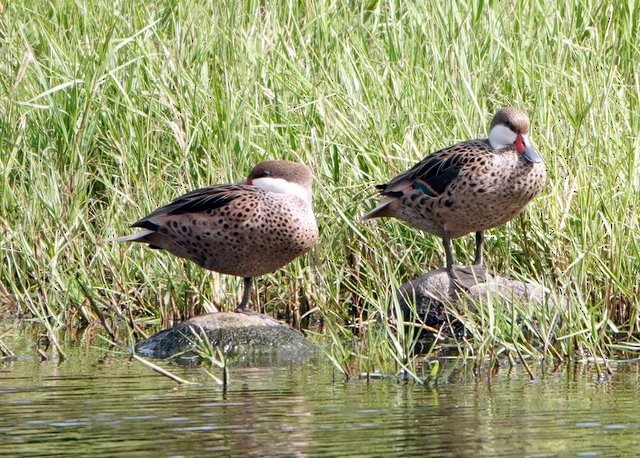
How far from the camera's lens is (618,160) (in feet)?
26.4

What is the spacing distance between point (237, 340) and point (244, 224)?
58cm

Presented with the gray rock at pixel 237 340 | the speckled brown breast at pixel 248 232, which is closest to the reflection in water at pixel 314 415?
the gray rock at pixel 237 340

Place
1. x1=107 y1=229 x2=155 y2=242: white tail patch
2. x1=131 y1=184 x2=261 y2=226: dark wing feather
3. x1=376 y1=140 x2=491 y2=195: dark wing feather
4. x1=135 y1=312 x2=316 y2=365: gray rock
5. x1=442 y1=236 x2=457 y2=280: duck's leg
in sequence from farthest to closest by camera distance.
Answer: x1=442 y1=236 x2=457 y2=280: duck's leg < x1=376 y1=140 x2=491 y2=195: dark wing feather < x1=107 y1=229 x2=155 y2=242: white tail patch < x1=131 y1=184 x2=261 y2=226: dark wing feather < x1=135 y1=312 x2=316 y2=365: gray rock

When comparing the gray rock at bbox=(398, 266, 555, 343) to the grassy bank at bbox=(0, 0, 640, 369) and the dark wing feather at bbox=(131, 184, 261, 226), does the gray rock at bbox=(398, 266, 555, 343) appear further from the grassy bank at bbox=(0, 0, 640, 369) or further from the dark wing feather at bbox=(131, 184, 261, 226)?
the dark wing feather at bbox=(131, 184, 261, 226)

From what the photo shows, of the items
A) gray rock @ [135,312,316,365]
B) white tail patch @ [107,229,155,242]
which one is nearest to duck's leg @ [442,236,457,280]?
gray rock @ [135,312,316,365]

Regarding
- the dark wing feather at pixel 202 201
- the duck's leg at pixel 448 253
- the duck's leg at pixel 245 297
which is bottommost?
the duck's leg at pixel 245 297

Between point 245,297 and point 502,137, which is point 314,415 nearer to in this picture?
point 245,297

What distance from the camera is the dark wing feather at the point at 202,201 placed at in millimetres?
7457

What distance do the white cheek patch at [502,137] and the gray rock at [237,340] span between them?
1469 mm

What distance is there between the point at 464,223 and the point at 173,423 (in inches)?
114

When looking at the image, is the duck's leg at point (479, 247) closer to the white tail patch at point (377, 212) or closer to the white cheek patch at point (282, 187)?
the white tail patch at point (377, 212)

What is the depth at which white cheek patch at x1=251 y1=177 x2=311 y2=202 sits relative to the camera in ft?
24.6

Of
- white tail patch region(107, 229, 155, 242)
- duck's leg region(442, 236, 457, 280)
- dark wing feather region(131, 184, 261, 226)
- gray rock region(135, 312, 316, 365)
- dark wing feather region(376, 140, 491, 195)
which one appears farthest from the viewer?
duck's leg region(442, 236, 457, 280)

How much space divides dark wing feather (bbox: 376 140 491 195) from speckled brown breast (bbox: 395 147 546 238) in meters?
0.03
